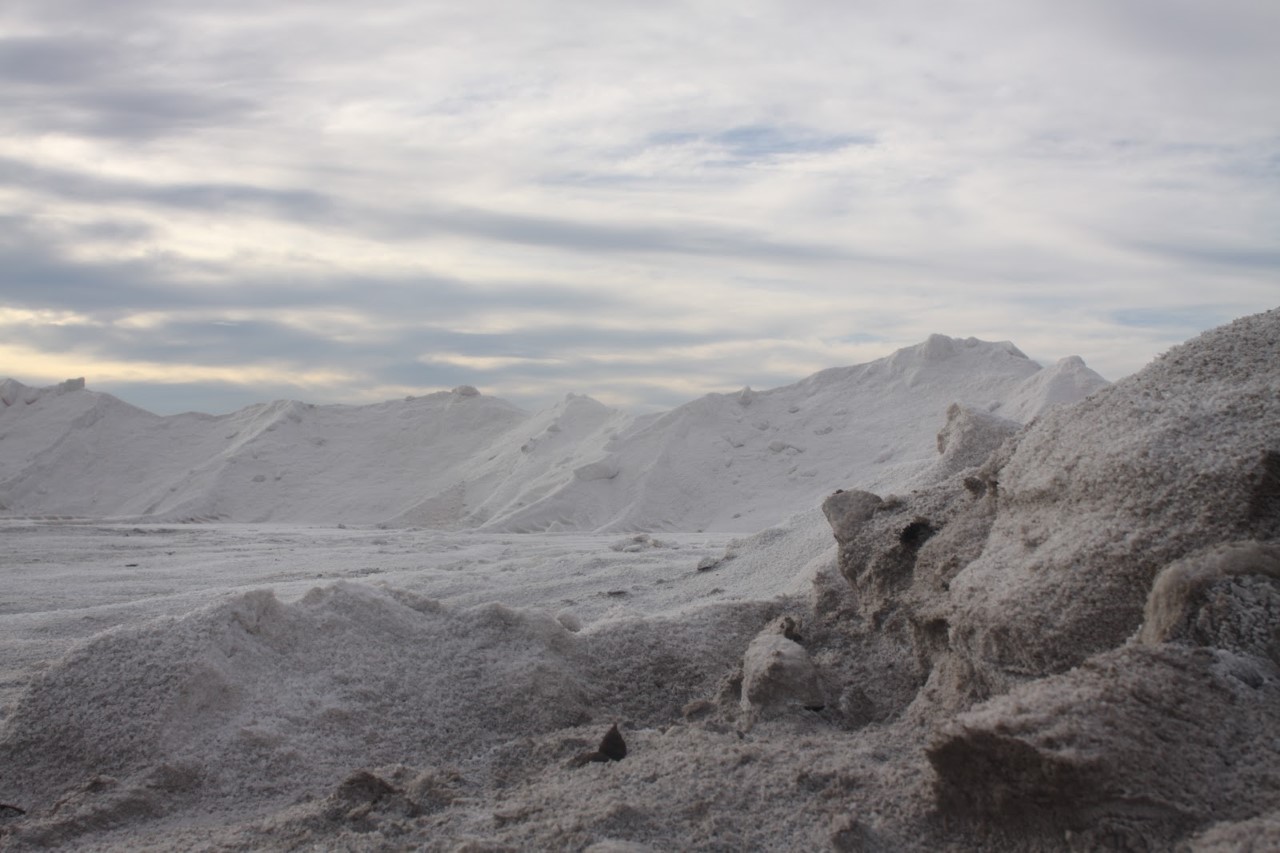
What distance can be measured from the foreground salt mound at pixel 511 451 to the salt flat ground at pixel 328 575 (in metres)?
2.88

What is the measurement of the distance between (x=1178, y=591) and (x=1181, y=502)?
246mm

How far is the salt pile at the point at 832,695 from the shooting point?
1652mm

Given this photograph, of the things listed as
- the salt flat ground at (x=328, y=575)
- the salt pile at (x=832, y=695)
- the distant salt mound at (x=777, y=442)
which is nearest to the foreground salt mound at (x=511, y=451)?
the distant salt mound at (x=777, y=442)

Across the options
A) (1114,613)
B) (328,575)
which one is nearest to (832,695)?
(1114,613)

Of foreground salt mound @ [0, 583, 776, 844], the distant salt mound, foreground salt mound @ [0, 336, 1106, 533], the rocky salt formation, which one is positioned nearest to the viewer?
the rocky salt formation

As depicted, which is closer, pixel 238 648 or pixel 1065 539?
pixel 1065 539

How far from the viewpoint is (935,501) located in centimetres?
310

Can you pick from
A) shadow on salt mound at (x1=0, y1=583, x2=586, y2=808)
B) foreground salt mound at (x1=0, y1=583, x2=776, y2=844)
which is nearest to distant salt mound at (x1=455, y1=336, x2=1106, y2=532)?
foreground salt mound at (x1=0, y1=583, x2=776, y2=844)

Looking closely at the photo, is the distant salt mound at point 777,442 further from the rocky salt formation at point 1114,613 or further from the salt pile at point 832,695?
the rocky salt formation at point 1114,613

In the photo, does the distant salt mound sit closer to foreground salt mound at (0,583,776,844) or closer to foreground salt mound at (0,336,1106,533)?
foreground salt mound at (0,336,1106,533)

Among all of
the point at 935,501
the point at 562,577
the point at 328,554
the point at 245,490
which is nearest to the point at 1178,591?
the point at 935,501

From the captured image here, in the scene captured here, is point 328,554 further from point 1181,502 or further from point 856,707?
Answer: point 1181,502

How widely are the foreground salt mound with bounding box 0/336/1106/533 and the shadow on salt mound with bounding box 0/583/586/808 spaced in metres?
6.55

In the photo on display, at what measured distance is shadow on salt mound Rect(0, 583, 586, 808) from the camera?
8.16 ft
